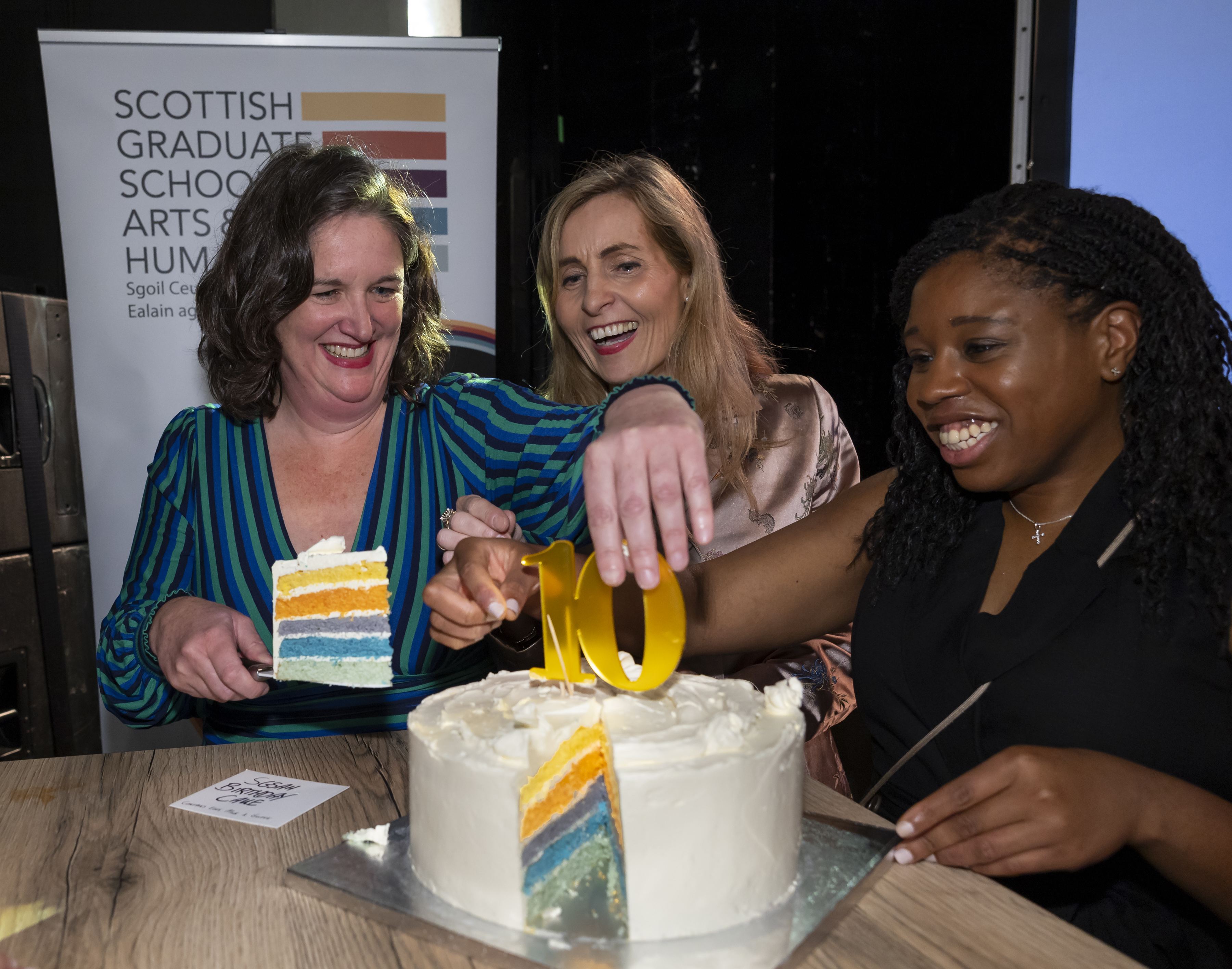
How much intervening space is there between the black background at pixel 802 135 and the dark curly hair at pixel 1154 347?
8.94ft

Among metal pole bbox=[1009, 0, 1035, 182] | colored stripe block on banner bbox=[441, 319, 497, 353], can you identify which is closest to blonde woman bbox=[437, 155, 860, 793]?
colored stripe block on banner bbox=[441, 319, 497, 353]

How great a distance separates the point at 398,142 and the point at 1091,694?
11.7 feet

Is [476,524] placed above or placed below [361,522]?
above

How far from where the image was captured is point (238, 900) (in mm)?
1447

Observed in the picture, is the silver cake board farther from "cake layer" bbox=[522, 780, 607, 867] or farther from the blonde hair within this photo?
the blonde hair

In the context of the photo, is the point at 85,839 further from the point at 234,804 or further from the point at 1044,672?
the point at 1044,672

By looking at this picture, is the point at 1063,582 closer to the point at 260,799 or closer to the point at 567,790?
the point at 567,790

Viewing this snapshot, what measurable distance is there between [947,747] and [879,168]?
357 cm

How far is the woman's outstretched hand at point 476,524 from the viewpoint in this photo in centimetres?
223

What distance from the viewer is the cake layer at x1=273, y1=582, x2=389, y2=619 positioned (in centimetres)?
216

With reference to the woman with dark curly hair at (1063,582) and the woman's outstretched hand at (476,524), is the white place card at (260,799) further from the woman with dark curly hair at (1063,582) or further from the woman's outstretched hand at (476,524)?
the woman's outstretched hand at (476,524)

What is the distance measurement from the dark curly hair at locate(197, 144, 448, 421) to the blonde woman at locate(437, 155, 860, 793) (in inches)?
27.0

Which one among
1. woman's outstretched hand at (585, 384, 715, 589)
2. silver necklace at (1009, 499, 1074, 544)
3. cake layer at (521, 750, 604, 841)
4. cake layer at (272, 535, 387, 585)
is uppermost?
woman's outstretched hand at (585, 384, 715, 589)

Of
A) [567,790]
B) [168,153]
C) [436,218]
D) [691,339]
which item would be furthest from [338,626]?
A: [168,153]
